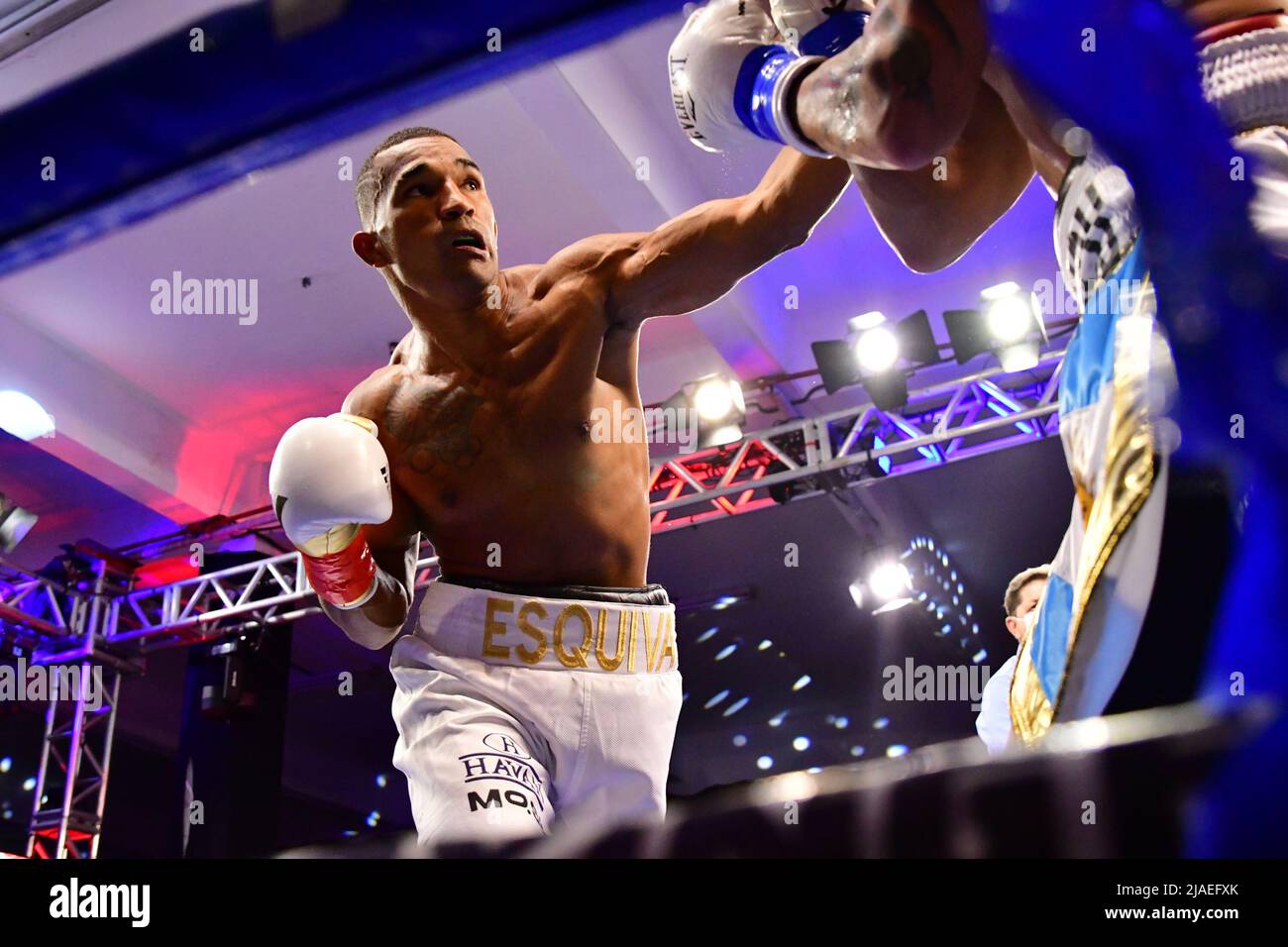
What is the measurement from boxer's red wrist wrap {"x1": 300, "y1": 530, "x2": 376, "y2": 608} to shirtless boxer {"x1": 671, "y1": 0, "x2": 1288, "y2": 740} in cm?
97

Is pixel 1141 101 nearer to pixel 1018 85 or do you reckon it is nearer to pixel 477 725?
pixel 1018 85

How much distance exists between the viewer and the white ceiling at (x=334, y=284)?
4699 millimetres

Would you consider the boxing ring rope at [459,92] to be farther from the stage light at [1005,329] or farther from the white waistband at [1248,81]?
the stage light at [1005,329]

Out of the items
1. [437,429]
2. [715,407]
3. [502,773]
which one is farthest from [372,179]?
[715,407]

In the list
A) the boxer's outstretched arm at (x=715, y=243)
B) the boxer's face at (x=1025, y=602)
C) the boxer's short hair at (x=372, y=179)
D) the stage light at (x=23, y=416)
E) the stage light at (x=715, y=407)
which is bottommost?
the boxer's face at (x=1025, y=602)

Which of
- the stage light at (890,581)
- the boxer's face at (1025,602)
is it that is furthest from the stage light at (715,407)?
the boxer's face at (1025,602)

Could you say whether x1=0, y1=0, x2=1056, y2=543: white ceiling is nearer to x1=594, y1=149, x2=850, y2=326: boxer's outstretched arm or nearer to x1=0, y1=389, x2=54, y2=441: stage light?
x1=0, y1=389, x2=54, y2=441: stage light

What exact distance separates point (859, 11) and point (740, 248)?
2.11ft

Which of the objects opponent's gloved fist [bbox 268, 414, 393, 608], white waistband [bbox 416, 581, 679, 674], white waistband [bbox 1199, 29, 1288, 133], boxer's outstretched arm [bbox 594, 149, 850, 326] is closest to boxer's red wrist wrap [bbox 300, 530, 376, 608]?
opponent's gloved fist [bbox 268, 414, 393, 608]

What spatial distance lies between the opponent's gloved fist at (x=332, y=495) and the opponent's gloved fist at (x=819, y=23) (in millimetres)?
859

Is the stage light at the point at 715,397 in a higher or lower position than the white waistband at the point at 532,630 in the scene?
higher

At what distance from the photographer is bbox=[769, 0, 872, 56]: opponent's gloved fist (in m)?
1.31

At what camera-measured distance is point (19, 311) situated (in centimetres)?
589

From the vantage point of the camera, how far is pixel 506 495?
1.90 m
